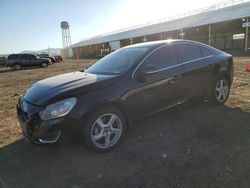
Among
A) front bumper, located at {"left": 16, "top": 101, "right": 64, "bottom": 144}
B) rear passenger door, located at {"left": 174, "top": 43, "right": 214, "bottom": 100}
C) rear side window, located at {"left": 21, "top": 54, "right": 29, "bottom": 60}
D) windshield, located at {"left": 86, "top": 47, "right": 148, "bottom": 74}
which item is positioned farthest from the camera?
rear side window, located at {"left": 21, "top": 54, "right": 29, "bottom": 60}

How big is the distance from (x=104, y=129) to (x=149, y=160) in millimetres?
846

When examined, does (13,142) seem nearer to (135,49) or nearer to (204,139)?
(135,49)

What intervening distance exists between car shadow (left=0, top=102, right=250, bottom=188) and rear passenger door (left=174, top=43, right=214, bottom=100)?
0.75 meters

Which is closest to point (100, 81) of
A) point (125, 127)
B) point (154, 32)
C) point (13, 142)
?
point (125, 127)

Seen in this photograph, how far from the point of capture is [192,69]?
4.81 metres

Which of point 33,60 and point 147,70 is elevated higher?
point 33,60

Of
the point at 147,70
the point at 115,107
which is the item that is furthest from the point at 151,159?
the point at 147,70

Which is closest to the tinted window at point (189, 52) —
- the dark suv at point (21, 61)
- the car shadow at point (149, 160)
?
the car shadow at point (149, 160)

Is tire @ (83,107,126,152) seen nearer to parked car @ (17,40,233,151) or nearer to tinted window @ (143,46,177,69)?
parked car @ (17,40,233,151)

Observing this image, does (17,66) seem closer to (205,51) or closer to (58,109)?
(205,51)

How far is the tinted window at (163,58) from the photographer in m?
4.29


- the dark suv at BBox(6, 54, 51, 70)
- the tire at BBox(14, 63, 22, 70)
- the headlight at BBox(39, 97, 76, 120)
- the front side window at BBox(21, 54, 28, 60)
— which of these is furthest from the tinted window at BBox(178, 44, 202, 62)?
the tire at BBox(14, 63, 22, 70)

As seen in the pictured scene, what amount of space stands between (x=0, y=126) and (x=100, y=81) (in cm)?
311

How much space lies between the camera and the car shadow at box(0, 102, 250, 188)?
2.96m
